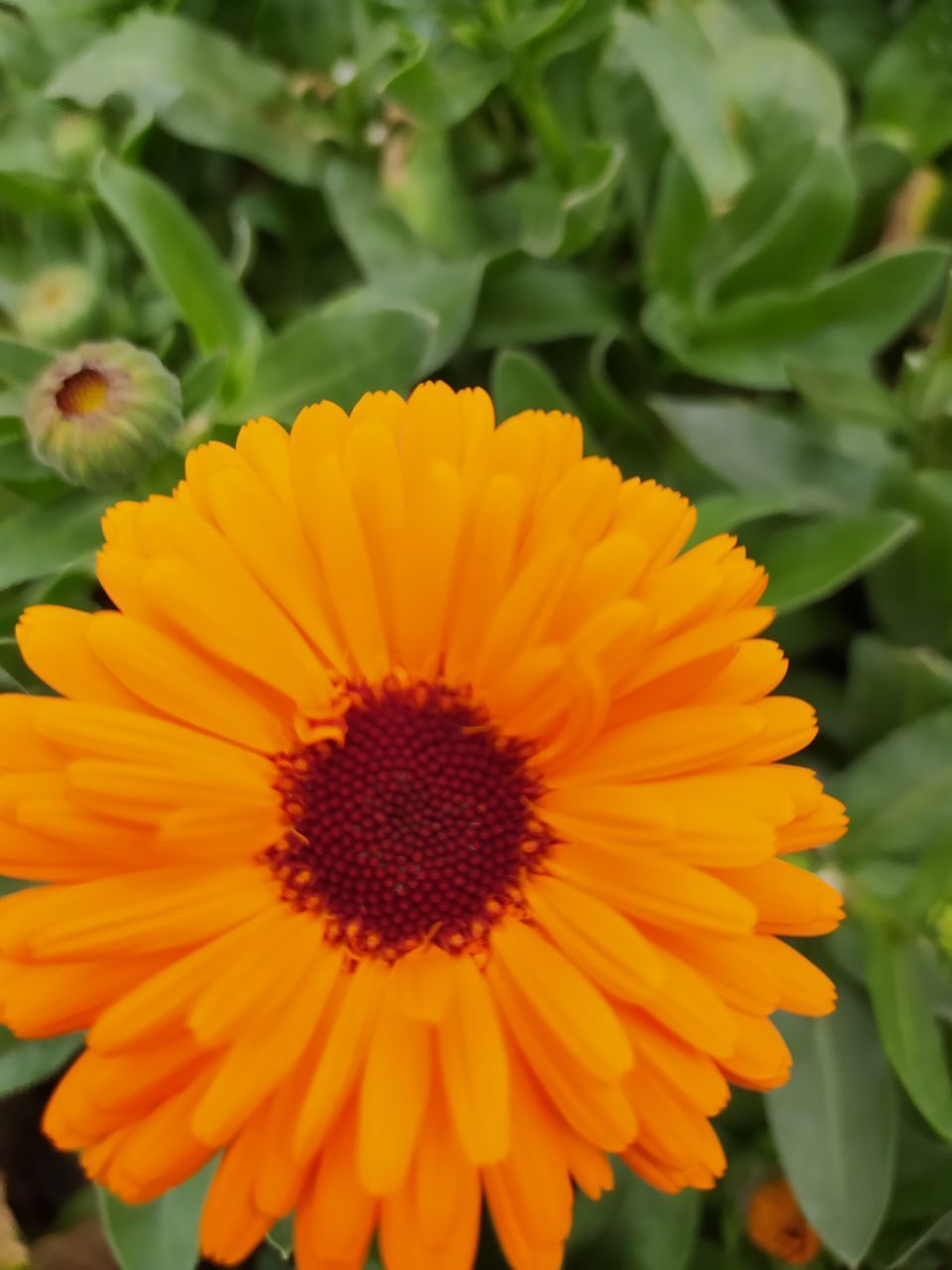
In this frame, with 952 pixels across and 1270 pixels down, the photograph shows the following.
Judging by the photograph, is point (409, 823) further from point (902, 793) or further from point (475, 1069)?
point (902, 793)

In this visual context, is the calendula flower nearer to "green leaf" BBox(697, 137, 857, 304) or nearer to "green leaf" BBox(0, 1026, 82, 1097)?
"green leaf" BBox(0, 1026, 82, 1097)

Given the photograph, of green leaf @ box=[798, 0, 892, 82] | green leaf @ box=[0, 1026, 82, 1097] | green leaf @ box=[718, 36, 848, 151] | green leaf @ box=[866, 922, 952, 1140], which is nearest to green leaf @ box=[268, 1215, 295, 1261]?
green leaf @ box=[0, 1026, 82, 1097]

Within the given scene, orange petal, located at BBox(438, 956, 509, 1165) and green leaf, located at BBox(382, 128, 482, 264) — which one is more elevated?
green leaf, located at BBox(382, 128, 482, 264)

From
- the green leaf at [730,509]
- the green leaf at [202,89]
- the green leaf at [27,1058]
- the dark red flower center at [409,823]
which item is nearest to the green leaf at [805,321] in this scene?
the green leaf at [730,509]

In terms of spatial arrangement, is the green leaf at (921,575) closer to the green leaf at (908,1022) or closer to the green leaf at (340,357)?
the green leaf at (908,1022)

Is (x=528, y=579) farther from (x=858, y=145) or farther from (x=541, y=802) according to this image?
(x=858, y=145)

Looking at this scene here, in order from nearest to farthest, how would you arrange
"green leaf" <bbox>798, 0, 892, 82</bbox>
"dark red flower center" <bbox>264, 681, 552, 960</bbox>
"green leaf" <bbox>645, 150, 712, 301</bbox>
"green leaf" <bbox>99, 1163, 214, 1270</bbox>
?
"dark red flower center" <bbox>264, 681, 552, 960</bbox> < "green leaf" <bbox>99, 1163, 214, 1270</bbox> < "green leaf" <bbox>645, 150, 712, 301</bbox> < "green leaf" <bbox>798, 0, 892, 82</bbox>

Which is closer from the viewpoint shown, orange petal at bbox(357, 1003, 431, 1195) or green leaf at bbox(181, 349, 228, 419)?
orange petal at bbox(357, 1003, 431, 1195)

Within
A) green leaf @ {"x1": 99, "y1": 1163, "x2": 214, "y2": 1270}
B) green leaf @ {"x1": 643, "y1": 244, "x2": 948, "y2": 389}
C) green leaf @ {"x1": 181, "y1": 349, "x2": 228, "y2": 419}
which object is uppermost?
green leaf @ {"x1": 181, "y1": 349, "x2": 228, "y2": 419}

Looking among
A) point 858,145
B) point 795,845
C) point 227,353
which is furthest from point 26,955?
point 858,145
